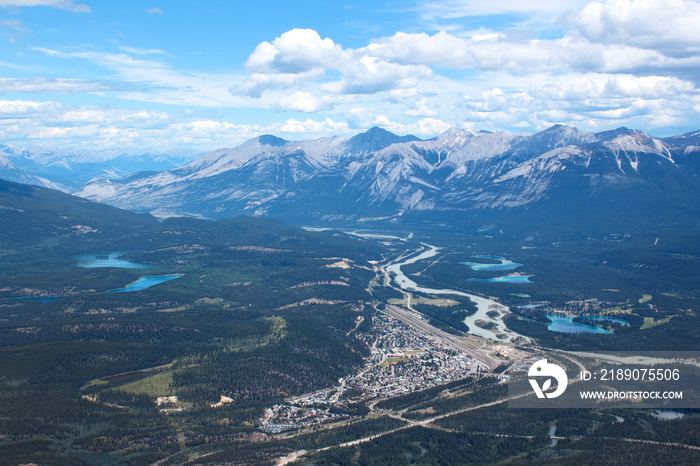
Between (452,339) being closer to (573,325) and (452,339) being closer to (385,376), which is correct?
(385,376)

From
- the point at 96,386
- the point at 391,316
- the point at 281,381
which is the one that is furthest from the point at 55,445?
the point at 391,316

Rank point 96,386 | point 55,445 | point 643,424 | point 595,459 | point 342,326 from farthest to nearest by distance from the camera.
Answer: point 342,326 → point 96,386 → point 643,424 → point 55,445 → point 595,459

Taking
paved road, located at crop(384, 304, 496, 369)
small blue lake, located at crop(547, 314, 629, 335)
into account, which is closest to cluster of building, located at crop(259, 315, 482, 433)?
paved road, located at crop(384, 304, 496, 369)

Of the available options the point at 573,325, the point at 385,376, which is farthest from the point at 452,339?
the point at 573,325

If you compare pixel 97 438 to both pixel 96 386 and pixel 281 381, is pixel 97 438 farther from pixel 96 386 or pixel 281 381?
pixel 281 381

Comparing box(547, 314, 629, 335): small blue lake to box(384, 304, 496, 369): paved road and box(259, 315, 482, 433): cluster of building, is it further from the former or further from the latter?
box(259, 315, 482, 433): cluster of building

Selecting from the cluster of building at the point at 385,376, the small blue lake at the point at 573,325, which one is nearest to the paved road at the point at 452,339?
the cluster of building at the point at 385,376

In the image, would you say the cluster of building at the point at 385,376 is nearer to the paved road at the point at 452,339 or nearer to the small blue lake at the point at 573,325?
the paved road at the point at 452,339
